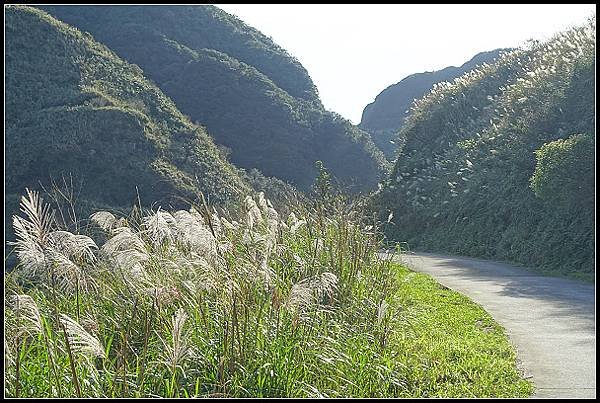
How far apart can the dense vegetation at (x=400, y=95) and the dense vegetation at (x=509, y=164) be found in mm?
54063

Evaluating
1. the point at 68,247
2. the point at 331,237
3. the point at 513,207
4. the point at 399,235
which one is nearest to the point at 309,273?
the point at 331,237

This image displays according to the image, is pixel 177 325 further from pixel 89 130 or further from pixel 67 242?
pixel 89 130

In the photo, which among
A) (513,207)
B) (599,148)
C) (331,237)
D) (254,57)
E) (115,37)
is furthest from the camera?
(254,57)

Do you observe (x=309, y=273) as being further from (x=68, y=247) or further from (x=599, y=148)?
(x=599, y=148)

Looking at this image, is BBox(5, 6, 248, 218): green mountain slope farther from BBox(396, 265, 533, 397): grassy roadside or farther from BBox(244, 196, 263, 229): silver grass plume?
BBox(244, 196, 263, 229): silver grass plume

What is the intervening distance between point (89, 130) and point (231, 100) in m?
20.5

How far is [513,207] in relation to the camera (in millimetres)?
19344

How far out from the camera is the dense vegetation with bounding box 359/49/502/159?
86062 mm

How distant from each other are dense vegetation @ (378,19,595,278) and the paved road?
1562 mm

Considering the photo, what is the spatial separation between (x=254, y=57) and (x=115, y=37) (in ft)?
44.1

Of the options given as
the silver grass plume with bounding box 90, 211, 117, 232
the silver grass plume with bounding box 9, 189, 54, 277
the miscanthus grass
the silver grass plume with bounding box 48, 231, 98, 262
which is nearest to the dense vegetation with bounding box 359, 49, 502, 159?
the silver grass plume with bounding box 90, 211, 117, 232

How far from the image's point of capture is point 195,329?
6.05 meters

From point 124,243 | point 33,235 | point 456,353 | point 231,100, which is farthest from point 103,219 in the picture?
point 231,100

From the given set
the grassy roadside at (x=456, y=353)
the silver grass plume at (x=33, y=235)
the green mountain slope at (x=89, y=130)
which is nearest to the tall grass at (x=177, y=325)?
the silver grass plume at (x=33, y=235)
